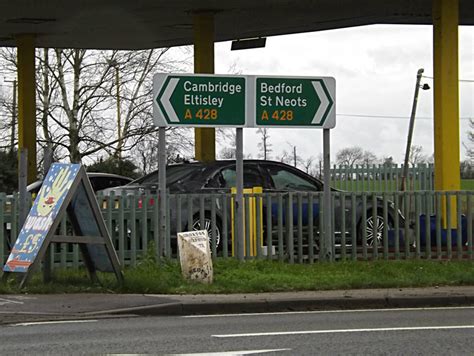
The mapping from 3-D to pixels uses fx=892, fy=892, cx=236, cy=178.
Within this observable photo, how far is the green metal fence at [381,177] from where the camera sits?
74.1 feet

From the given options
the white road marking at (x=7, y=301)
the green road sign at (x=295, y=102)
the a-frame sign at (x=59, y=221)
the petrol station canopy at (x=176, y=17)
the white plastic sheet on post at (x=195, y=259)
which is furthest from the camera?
the petrol station canopy at (x=176, y=17)

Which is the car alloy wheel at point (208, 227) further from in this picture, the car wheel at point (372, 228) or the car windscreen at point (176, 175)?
the car wheel at point (372, 228)

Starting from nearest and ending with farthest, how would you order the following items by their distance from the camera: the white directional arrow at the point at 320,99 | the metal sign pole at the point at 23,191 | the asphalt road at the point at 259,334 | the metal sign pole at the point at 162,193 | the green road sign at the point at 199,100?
the asphalt road at the point at 259,334
the metal sign pole at the point at 23,191
the metal sign pole at the point at 162,193
the green road sign at the point at 199,100
the white directional arrow at the point at 320,99

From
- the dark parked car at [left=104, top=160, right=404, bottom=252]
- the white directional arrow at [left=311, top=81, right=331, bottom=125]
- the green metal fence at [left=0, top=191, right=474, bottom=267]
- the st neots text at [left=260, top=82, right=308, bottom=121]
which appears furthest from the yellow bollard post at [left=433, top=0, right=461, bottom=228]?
the st neots text at [left=260, top=82, right=308, bottom=121]

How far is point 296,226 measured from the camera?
15.4 meters

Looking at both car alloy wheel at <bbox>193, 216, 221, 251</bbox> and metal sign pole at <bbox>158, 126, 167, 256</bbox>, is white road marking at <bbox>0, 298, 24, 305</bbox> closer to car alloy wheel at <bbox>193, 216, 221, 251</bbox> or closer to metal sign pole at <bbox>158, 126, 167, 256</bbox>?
metal sign pole at <bbox>158, 126, 167, 256</bbox>

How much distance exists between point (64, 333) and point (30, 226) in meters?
3.39

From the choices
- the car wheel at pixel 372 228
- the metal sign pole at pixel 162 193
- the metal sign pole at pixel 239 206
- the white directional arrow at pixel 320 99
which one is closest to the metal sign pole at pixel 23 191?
the metal sign pole at pixel 162 193

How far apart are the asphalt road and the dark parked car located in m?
4.20

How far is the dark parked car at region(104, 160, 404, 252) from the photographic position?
15.3 m

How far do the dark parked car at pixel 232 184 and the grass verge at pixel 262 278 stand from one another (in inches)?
42.0

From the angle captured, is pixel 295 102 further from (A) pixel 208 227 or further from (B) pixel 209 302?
(B) pixel 209 302

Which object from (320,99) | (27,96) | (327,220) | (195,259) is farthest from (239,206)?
(27,96)

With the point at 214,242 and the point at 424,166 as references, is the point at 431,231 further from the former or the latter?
the point at 424,166
